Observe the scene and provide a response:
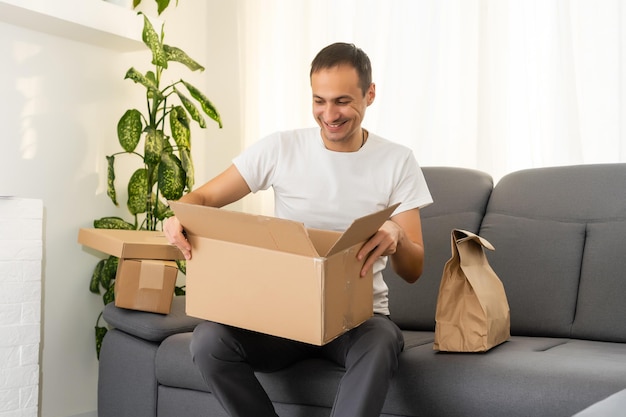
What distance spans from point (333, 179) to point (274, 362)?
0.49 meters

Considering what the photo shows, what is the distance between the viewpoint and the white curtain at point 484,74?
2721 mm

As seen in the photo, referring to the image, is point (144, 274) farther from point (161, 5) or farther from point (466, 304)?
point (161, 5)

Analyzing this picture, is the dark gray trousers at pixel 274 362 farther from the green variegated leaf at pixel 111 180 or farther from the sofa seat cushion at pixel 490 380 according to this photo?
the green variegated leaf at pixel 111 180

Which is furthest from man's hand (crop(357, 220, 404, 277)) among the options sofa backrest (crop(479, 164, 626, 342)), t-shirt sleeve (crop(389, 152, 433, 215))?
sofa backrest (crop(479, 164, 626, 342))

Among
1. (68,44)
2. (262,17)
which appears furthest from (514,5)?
(68,44)

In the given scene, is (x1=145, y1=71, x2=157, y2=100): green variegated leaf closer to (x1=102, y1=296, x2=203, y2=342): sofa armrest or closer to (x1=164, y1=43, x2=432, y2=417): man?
(x1=102, y1=296, x2=203, y2=342): sofa armrest

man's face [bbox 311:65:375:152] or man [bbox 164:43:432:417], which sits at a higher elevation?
man's face [bbox 311:65:375:152]

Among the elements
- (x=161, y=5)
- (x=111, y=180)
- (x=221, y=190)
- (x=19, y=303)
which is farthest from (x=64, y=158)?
(x=221, y=190)

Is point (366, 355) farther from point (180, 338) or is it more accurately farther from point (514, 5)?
point (514, 5)

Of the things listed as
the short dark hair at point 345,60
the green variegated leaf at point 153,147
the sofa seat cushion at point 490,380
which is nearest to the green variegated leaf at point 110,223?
the green variegated leaf at point 153,147

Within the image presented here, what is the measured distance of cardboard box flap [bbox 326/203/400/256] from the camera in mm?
1509

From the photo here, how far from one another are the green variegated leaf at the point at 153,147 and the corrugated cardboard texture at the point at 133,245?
0.47m

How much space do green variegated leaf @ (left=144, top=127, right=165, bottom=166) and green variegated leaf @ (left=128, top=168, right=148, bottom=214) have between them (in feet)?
0.27

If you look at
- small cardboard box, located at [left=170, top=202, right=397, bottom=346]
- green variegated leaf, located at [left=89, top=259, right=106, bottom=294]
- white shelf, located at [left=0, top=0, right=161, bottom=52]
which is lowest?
green variegated leaf, located at [left=89, top=259, right=106, bottom=294]
